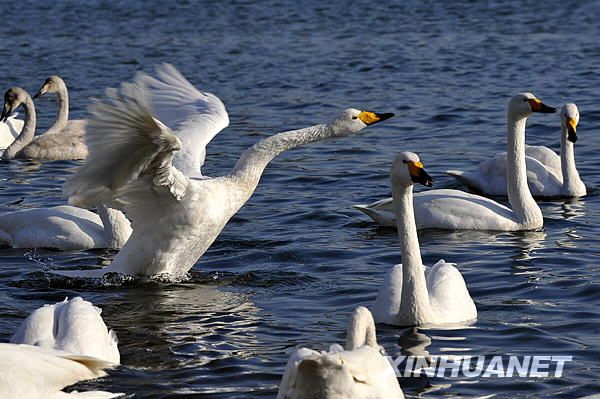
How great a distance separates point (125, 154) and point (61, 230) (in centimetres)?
254

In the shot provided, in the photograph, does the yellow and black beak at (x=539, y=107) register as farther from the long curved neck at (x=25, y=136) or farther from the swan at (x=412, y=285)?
the long curved neck at (x=25, y=136)

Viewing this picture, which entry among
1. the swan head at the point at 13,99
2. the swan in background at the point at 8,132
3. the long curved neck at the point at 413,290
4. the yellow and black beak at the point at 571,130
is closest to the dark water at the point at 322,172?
the long curved neck at the point at 413,290

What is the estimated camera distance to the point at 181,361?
7.51m

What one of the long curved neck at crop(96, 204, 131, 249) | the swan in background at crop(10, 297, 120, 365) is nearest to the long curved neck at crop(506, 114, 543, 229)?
the long curved neck at crop(96, 204, 131, 249)

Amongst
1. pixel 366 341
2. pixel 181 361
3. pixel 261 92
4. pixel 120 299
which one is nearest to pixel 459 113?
pixel 261 92

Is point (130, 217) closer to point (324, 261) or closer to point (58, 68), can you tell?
point (324, 261)

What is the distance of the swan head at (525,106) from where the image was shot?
1128 centimetres

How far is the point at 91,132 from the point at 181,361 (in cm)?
178

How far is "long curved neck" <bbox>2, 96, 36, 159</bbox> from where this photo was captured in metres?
15.8

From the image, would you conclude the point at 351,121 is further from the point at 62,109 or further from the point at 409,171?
the point at 62,109

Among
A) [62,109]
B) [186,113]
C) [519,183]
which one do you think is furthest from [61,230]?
[62,109]

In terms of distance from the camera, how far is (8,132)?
1708 centimetres

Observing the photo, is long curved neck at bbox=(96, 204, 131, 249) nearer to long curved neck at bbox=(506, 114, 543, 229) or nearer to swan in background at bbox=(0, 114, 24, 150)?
long curved neck at bbox=(506, 114, 543, 229)

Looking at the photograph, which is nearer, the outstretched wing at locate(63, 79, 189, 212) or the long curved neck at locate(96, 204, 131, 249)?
the outstretched wing at locate(63, 79, 189, 212)
